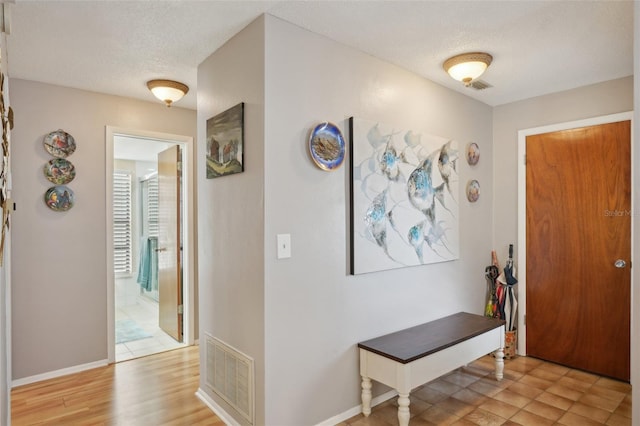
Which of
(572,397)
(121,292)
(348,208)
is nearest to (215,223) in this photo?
(348,208)

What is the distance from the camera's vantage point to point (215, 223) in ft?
8.44

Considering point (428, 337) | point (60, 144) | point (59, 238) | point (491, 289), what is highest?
point (60, 144)

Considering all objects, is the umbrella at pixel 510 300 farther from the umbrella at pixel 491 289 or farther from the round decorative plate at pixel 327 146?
the round decorative plate at pixel 327 146

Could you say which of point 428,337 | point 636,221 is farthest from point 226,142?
point 636,221

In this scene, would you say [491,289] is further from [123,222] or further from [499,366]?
[123,222]

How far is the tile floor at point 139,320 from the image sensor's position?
3711 millimetres

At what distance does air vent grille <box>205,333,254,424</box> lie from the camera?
222 centimetres

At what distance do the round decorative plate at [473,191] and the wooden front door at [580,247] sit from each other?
1.50ft

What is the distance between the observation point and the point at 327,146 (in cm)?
236

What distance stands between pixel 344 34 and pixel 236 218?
1296 mm

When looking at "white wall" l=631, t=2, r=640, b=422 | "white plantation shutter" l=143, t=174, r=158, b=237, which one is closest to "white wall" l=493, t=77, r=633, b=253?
"white wall" l=631, t=2, r=640, b=422

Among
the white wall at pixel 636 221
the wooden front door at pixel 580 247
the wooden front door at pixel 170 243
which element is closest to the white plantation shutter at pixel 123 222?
the wooden front door at pixel 170 243

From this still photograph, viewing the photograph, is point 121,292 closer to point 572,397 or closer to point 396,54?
point 396,54

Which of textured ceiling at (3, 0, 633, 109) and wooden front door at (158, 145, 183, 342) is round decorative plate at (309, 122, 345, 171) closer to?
textured ceiling at (3, 0, 633, 109)
